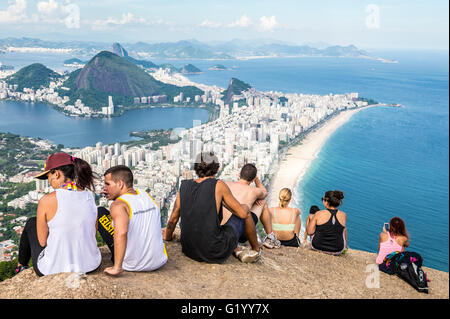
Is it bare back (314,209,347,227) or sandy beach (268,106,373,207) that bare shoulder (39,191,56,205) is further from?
sandy beach (268,106,373,207)

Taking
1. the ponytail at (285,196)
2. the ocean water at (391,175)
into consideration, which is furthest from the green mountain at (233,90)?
the ponytail at (285,196)

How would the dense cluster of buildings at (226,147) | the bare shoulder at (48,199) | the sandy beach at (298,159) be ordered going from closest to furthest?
the bare shoulder at (48,199), the dense cluster of buildings at (226,147), the sandy beach at (298,159)

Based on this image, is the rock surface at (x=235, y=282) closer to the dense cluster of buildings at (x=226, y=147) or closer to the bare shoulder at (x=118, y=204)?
the bare shoulder at (x=118, y=204)

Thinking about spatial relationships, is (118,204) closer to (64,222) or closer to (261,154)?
(64,222)

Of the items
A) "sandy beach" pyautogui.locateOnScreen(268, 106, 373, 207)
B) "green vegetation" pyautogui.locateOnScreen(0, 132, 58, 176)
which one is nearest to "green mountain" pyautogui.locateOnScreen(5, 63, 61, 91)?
"green vegetation" pyautogui.locateOnScreen(0, 132, 58, 176)

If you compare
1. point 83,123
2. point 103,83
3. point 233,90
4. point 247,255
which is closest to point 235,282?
point 247,255

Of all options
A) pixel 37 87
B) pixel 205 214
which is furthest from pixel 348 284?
pixel 37 87
